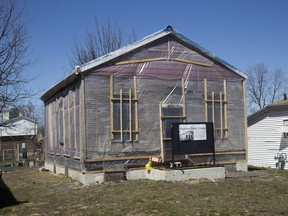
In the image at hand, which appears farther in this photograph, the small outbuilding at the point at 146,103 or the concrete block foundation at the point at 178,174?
the small outbuilding at the point at 146,103

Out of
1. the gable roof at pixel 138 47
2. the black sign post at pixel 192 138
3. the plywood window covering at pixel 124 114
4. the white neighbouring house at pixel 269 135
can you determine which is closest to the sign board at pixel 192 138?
the black sign post at pixel 192 138

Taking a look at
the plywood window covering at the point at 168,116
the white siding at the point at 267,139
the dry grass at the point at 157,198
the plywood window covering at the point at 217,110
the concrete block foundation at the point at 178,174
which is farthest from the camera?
the white siding at the point at 267,139

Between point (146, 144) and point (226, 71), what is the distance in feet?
17.6

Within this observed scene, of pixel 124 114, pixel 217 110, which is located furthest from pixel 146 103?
pixel 217 110

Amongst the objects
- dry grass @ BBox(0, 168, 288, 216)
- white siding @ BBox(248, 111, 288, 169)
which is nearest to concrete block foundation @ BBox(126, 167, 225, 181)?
dry grass @ BBox(0, 168, 288, 216)

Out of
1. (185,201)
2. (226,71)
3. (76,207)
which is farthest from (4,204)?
(226,71)

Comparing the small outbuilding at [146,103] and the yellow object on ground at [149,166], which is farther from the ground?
the small outbuilding at [146,103]

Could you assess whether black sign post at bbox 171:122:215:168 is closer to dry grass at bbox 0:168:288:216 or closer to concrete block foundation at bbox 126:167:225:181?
concrete block foundation at bbox 126:167:225:181

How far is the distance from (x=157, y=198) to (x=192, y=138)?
16.4ft

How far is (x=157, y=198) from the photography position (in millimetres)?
10969

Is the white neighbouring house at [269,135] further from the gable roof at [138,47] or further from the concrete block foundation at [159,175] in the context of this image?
the concrete block foundation at [159,175]

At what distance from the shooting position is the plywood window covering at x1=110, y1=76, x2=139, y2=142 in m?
15.4

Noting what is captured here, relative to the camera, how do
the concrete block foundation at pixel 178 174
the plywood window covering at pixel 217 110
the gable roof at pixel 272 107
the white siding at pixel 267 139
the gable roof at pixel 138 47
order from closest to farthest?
the concrete block foundation at pixel 178 174 < the gable roof at pixel 138 47 < the plywood window covering at pixel 217 110 < the gable roof at pixel 272 107 < the white siding at pixel 267 139

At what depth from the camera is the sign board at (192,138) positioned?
15227mm
